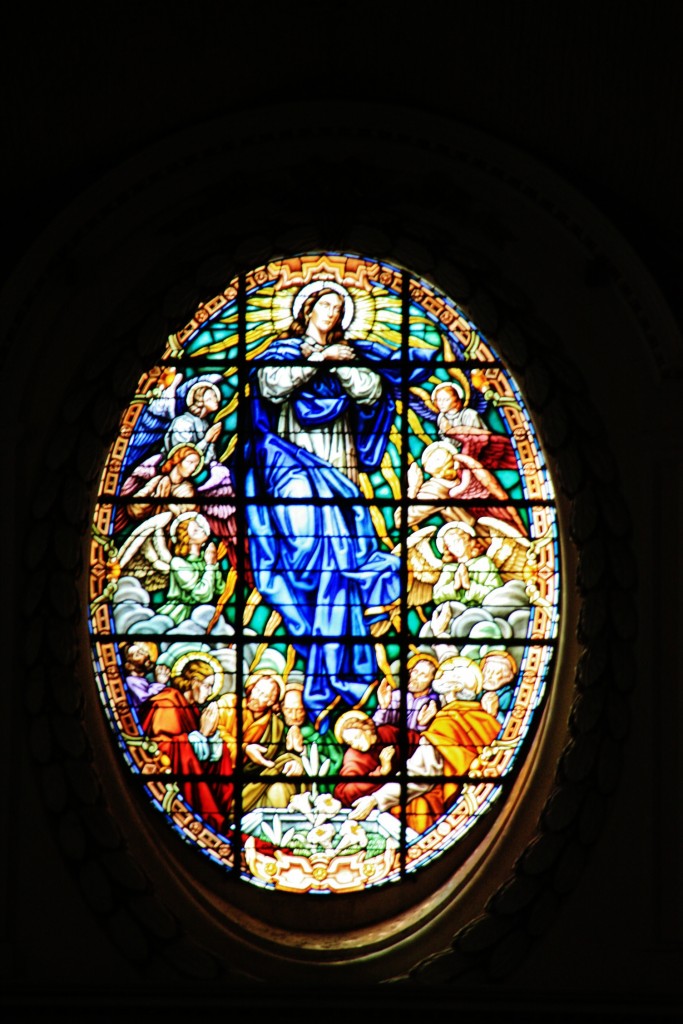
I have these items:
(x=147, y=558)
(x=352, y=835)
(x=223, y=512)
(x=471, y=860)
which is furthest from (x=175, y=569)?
(x=471, y=860)

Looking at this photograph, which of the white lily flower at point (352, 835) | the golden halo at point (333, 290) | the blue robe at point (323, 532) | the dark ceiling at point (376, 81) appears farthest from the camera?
the golden halo at point (333, 290)

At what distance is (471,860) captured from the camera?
10.8 metres

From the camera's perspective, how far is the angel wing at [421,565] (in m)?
11.1

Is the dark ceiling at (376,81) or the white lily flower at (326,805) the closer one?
the dark ceiling at (376,81)

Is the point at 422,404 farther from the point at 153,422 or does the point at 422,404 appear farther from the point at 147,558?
the point at 147,558

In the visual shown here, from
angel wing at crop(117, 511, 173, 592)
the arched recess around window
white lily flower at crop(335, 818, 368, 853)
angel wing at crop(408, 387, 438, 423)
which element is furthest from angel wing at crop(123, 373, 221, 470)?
white lily flower at crop(335, 818, 368, 853)

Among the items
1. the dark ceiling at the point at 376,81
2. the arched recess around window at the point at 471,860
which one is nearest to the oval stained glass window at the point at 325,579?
the arched recess around window at the point at 471,860

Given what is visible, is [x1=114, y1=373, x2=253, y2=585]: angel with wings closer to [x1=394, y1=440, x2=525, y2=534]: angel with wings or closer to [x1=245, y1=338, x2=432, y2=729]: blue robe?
[x1=245, y1=338, x2=432, y2=729]: blue robe

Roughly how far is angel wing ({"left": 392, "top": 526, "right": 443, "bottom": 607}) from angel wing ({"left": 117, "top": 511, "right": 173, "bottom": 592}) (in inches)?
45.1

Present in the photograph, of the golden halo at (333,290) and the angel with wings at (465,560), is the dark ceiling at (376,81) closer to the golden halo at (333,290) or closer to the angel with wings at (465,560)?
the golden halo at (333,290)

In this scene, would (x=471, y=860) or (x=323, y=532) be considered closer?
(x=471, y=860)

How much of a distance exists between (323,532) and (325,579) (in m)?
0.24

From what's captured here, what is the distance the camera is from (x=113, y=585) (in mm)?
11078

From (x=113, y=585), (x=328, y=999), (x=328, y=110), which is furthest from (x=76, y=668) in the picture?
(x=328, y=110)
